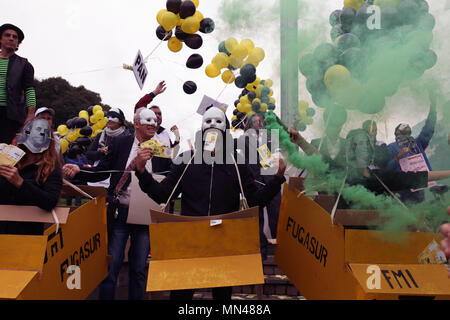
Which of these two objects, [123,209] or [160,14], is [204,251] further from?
[160,14]

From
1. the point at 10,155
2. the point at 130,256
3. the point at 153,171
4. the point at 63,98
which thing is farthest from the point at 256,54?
the point at 63,98

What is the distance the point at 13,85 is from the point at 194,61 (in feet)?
8.21

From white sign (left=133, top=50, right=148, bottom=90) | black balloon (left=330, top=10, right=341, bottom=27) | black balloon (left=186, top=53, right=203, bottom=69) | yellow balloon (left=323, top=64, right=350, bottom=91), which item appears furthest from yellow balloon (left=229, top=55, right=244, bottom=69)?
yellow balloon (left=323, top=64, right=350, bottom=91)

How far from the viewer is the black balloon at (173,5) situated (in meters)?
4.88

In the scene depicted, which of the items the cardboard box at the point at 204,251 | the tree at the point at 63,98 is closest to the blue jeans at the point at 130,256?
the cardboard box at the point at 204,251

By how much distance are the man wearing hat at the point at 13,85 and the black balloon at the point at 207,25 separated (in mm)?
2215

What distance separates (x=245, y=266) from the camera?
201 centimetres

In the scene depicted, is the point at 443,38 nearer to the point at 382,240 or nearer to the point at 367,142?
the point at 367,142

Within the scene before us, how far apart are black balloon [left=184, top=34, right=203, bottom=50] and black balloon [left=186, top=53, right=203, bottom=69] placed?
0.26m

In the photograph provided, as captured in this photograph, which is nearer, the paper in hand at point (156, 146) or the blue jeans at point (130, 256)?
the paper in hand at point (156, 146)

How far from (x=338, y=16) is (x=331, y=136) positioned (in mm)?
919

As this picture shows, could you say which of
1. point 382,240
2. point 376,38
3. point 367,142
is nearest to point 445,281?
point 382,240

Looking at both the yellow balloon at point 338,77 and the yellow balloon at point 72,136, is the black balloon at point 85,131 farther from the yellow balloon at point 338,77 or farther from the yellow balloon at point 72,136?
the yellow balloon at point 338,77

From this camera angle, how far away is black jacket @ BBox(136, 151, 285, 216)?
254 centimetres
